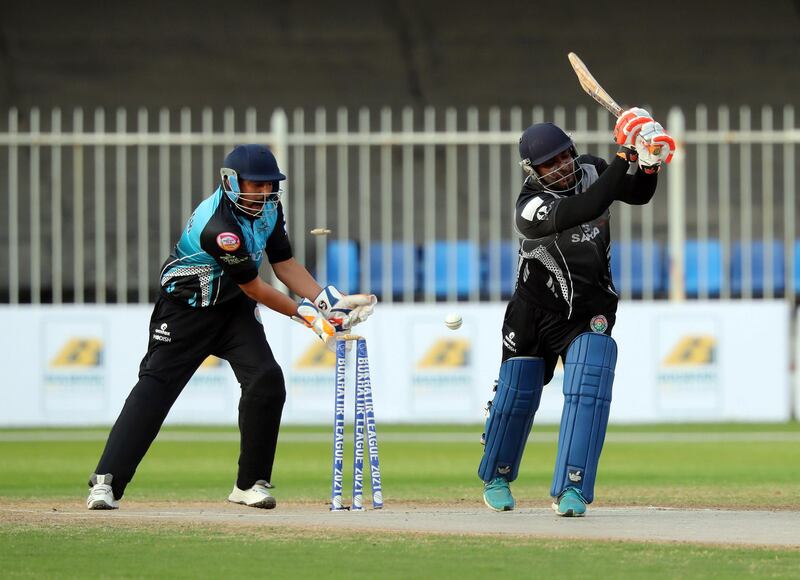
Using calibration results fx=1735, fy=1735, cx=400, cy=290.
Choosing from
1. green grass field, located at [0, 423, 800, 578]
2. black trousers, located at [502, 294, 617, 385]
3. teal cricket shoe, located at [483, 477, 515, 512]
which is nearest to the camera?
green grass field, located at [0, 423, 800, 578]

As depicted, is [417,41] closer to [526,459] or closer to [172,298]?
[526,459]

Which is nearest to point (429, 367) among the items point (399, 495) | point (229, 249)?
point (399, 495)

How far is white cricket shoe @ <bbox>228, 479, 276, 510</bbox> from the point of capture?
27.8ft

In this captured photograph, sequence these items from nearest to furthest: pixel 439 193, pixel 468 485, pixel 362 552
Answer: pixel 362 552 → pixel 468 485 → pixel 439 193

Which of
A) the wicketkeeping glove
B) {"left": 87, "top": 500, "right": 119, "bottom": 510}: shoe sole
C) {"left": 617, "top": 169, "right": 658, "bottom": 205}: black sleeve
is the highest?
{"left": 617, "top": 169, "right": 658, "bottom": 205}: black sleeve

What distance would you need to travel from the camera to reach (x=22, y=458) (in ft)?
42.3

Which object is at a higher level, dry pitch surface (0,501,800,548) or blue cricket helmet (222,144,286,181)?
blue cricket helmet (222,144,286,181)

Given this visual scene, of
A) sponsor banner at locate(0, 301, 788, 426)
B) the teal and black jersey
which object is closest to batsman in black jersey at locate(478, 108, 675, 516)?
the teal and black jersey

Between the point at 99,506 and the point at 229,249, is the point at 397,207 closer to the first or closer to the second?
the point at 99,506

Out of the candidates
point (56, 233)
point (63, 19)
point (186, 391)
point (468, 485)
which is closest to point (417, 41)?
point (63, 19)

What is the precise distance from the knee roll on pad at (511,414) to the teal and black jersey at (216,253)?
1317 millimetres

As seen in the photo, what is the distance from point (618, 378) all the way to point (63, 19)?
10.7 meters

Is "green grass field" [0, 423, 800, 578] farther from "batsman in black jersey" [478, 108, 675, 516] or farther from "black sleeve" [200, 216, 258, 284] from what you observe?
"black sleeve" [200, 216, 258, 284]

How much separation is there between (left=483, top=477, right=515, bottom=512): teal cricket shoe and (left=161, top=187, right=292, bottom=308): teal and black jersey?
1557 mm
